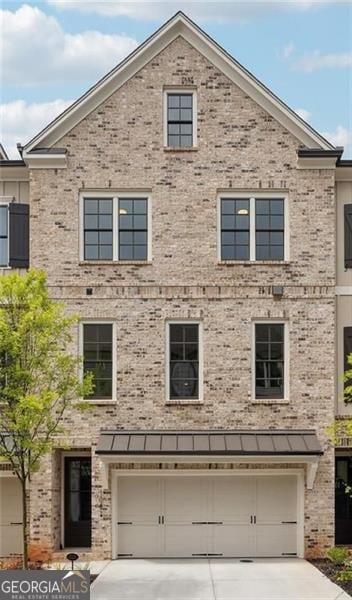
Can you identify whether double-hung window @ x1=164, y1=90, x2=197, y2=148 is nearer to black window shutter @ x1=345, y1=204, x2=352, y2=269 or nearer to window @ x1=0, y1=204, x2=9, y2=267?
black window shutter @ x1=345, y1=204, x2=352, y2=269

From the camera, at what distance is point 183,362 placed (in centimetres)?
1772

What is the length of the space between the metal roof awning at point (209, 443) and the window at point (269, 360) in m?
0.96

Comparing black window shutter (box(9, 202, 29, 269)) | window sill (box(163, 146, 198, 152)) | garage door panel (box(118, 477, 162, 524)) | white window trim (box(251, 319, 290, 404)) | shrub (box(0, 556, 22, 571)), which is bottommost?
shrub (box(0, 556, 22, 571))

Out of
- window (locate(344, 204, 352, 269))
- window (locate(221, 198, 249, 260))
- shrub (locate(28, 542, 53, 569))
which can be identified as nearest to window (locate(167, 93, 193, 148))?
window (locate(221, 198, 249, 260))

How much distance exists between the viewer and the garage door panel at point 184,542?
57.4 feet

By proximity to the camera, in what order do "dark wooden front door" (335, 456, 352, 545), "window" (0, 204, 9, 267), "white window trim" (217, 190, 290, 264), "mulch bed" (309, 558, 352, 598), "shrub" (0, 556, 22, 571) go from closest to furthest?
"mulch bed" (309, 558, 352, 598) < "shrub" (0, 556, 22, 571) < "white window trim" (217, 190, 290, 264) < "window" (0, 204, 9, 267) < "dark wooden front door" (335, 456, 352, 545)

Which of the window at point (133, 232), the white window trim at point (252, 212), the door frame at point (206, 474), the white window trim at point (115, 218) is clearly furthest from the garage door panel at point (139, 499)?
the white window trim at point (252, 212)

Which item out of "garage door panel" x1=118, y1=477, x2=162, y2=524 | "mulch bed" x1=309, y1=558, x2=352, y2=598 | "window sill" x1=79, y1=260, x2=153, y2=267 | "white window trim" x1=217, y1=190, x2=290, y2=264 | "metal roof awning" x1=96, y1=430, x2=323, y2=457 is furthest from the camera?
"white window trim" x1=217, y1=190, x2=290, y2=264

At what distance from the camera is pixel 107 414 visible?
57.2 feet

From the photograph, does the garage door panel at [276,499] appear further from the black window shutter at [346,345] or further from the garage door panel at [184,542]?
the black window shutter at [346,345]

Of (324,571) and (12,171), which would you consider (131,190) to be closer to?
(12,171)

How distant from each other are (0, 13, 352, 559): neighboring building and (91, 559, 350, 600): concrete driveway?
0.98 meters

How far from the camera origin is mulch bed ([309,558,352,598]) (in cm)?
1406

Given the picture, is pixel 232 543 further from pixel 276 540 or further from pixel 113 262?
pixel 113 262
